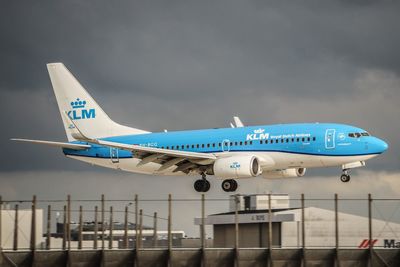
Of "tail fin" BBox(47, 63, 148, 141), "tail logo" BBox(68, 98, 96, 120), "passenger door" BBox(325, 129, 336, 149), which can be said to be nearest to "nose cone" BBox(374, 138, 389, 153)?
"passenger door" BBox(325, 129, 336, 149)

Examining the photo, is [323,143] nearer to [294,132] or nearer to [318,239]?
[294,132]

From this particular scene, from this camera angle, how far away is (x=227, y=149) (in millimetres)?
92312

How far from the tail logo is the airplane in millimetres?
680

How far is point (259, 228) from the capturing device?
4328 inches

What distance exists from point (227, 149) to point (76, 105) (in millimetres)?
21261

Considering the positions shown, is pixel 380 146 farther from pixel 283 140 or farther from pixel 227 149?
pixel 227 149

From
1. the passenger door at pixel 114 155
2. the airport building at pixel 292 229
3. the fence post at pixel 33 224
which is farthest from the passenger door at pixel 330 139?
the fence post at pixel 33 224

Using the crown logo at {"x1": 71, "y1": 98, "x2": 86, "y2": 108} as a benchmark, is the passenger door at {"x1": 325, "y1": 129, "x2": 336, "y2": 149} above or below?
below

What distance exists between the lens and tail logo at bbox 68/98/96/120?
106 metres

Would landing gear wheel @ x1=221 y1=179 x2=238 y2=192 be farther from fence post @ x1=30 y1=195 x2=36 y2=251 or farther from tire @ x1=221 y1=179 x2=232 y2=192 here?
fence post @ x1=30 y1=195 x2=36 y2=251

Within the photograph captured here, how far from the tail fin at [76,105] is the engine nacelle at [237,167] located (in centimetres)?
1727

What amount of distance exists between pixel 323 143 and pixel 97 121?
89.3 ft

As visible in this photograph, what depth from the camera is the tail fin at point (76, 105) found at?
105188mm

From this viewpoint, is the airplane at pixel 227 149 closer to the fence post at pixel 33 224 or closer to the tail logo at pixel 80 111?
the tail logo at pixel 80 111
